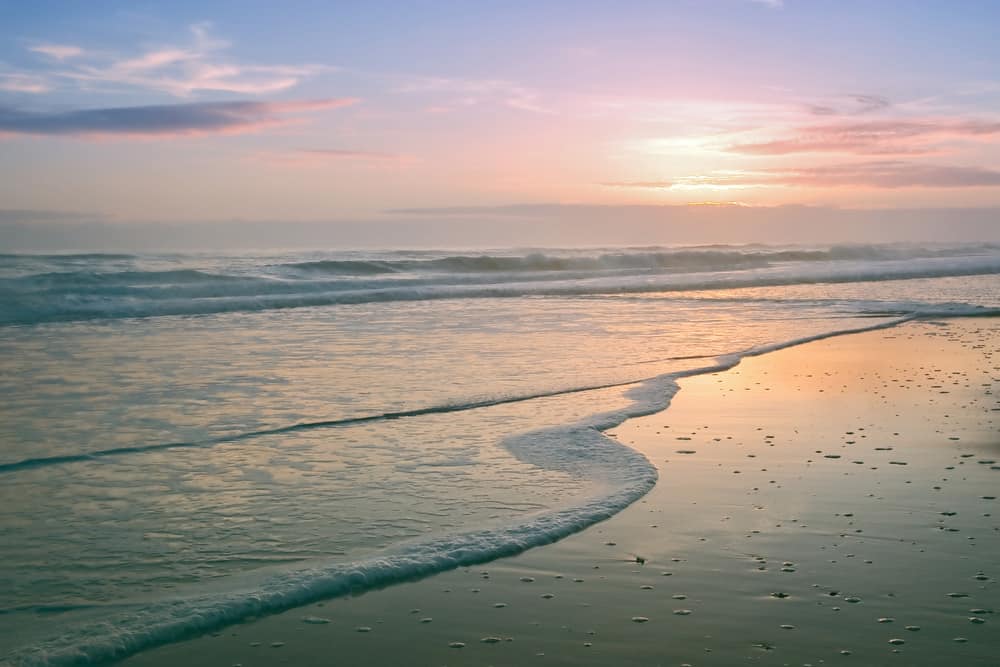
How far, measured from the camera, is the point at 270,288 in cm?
2914

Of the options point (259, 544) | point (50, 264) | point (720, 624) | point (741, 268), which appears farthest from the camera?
point (741, 268)

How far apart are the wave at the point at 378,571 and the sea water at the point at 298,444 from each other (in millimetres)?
14

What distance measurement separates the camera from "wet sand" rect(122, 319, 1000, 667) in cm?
393

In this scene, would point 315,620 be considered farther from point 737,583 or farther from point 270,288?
point 270,288

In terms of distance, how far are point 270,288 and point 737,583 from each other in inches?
1025

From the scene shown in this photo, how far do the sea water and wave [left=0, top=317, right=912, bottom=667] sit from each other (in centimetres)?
1

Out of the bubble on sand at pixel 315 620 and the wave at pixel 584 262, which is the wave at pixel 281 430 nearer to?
the bubble on sand at pixel 315 620

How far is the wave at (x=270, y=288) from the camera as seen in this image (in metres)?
23.1

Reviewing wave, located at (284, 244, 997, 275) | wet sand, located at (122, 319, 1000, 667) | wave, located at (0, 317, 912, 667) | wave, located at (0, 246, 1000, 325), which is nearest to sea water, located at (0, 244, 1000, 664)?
wave, located at (0, 317, 912, 667)

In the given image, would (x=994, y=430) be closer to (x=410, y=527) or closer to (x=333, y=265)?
(x=410, y=527)

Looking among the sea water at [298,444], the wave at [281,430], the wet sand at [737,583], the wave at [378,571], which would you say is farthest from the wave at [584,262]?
the wet sand at [737,583]

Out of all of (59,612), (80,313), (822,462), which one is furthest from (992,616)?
(80,313)

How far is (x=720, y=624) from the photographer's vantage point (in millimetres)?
4148

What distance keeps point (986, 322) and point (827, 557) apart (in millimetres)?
15126
